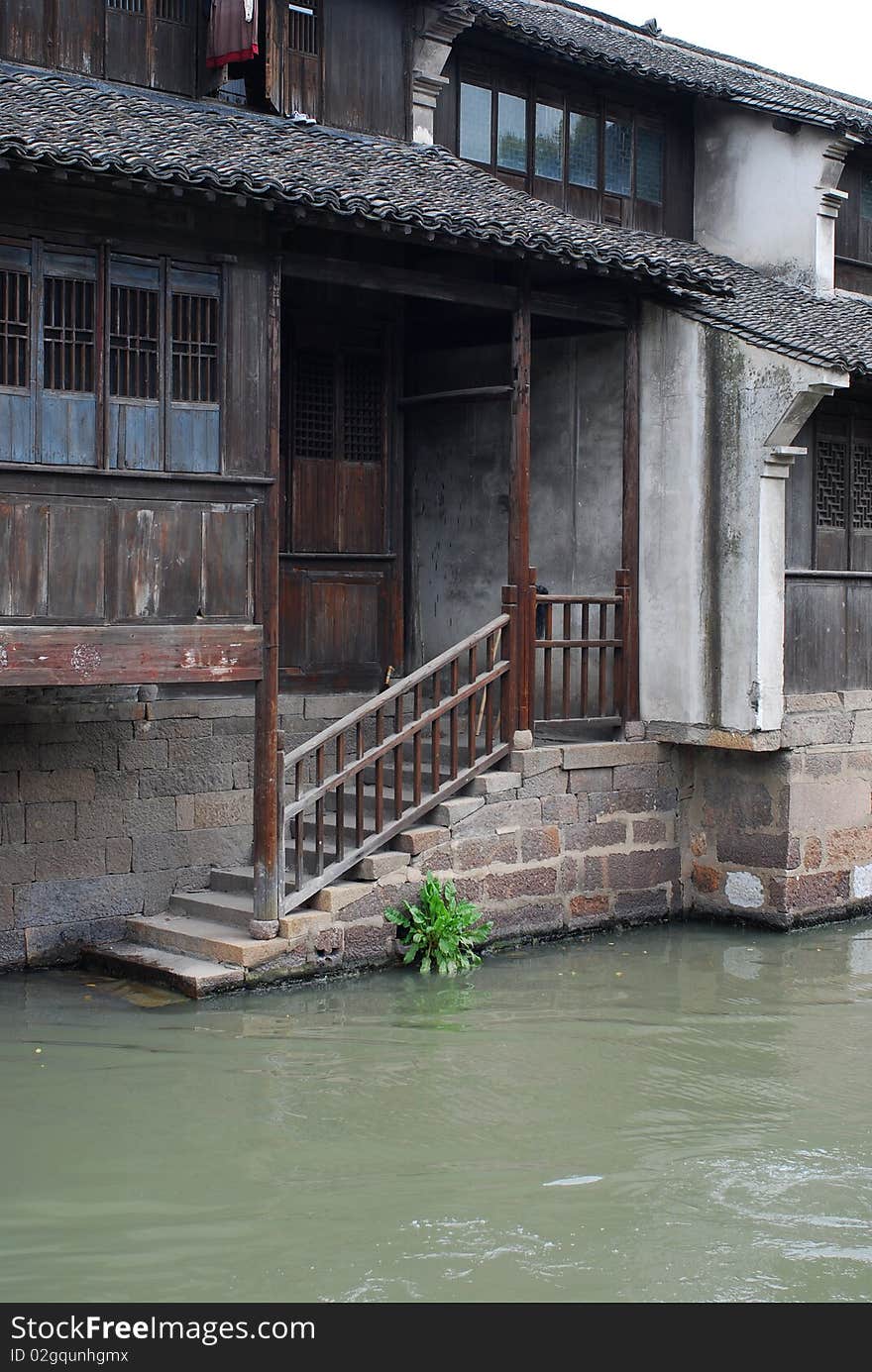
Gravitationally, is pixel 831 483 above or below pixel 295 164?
below

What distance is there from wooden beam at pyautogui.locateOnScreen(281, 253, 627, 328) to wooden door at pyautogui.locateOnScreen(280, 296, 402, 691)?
4.11 ft

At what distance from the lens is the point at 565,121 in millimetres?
14977

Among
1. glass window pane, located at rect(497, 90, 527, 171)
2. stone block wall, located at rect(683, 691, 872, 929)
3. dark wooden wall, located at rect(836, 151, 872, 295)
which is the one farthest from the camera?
dark wooden wall, located at rect(836, 151, 872, 295)

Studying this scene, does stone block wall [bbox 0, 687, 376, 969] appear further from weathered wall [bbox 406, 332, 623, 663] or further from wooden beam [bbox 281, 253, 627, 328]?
wooden beam [bbox 281, 253, 627, 328]

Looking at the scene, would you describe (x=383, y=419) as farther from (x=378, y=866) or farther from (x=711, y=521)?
(x=378, y=866)

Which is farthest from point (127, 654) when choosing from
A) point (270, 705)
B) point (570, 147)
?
point (570, 147)

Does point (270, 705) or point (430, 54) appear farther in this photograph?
point (430, 54)

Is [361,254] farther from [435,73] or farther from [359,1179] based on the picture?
[359,1179]

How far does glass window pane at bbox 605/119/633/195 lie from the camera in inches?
604

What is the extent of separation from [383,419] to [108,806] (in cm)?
431

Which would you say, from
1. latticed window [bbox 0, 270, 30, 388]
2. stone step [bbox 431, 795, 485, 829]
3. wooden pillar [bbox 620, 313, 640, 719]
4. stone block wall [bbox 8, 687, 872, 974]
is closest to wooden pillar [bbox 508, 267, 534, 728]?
stone block wall [bbox 8, 687, 872, 974]

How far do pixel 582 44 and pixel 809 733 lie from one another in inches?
252

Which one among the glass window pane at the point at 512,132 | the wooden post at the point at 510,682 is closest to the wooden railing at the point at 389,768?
the wooden post at the point at 510,682
